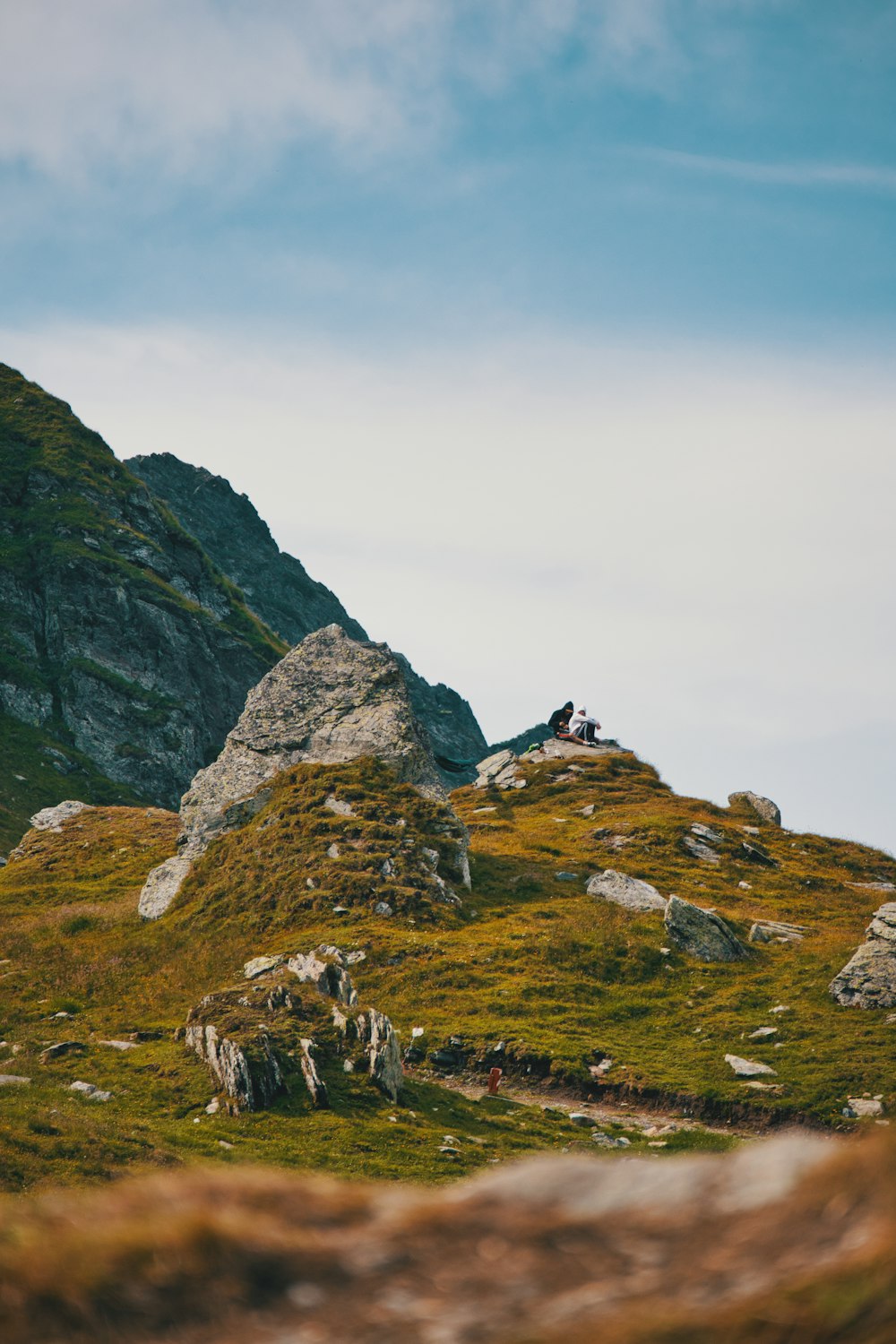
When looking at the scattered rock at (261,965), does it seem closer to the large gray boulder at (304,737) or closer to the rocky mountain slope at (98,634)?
the large gray boulder at (304,737)

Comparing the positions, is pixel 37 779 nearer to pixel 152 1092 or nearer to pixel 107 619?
pixel 107 619

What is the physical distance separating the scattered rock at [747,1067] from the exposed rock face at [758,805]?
46.0 metres

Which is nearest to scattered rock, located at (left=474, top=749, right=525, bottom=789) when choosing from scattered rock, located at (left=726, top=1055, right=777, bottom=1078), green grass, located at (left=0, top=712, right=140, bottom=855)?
green grass, located at (left=0, top=712, right=140, bottom=855)

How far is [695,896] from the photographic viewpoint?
55062 millimetres

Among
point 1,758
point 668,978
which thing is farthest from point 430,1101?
point 1,758

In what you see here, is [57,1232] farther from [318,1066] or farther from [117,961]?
[117,961]

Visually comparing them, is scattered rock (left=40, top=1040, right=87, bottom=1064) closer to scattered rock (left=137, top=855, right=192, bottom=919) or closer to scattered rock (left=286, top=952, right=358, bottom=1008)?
scattered rock (left=286, top=952, right=358, bottom=1008)

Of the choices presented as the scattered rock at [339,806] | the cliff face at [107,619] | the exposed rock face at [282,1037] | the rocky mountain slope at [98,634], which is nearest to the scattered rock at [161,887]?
the scattered rock at [339,806]

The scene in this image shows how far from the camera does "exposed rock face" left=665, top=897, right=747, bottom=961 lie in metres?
44.6

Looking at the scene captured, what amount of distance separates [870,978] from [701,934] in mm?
8346

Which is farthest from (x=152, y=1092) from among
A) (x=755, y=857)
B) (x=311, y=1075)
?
(x=755, y=857)

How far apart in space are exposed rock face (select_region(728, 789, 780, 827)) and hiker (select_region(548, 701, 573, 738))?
681 inches

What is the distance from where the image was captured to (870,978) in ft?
126

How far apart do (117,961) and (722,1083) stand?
27.8 metres
